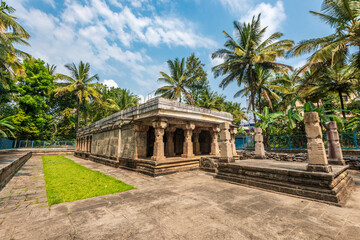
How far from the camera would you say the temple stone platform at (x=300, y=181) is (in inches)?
170

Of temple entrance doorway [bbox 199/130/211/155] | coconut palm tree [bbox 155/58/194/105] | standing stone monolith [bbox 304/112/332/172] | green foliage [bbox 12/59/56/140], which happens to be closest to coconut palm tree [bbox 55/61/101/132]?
green foliage [bbox 12/59/56/140]

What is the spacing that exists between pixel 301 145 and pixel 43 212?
16583mm

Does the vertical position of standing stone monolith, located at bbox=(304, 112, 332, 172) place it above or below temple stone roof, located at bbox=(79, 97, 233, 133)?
below

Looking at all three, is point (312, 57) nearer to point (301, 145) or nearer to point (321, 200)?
point (301, 145)

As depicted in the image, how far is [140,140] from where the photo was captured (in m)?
10.2

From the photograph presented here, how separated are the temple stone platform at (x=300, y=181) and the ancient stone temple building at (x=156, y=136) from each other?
1482 mm

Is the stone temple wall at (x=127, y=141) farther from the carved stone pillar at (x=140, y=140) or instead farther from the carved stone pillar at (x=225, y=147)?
the carved stone pillar at (x=225, y=147)

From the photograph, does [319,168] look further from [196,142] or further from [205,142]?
[205,142]

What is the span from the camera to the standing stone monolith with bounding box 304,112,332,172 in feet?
15.7

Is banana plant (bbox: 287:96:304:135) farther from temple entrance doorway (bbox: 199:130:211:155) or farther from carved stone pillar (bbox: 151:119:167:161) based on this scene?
carved stone pillar (bbox: 151:119:167:161)

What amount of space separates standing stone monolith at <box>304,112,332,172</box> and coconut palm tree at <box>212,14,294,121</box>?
12.2 metres

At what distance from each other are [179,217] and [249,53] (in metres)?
17.6

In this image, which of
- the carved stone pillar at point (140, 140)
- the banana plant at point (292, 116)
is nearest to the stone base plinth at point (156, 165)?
the carved stone pillar at point (140, 140)

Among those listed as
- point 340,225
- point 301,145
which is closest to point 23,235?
point 340,225
